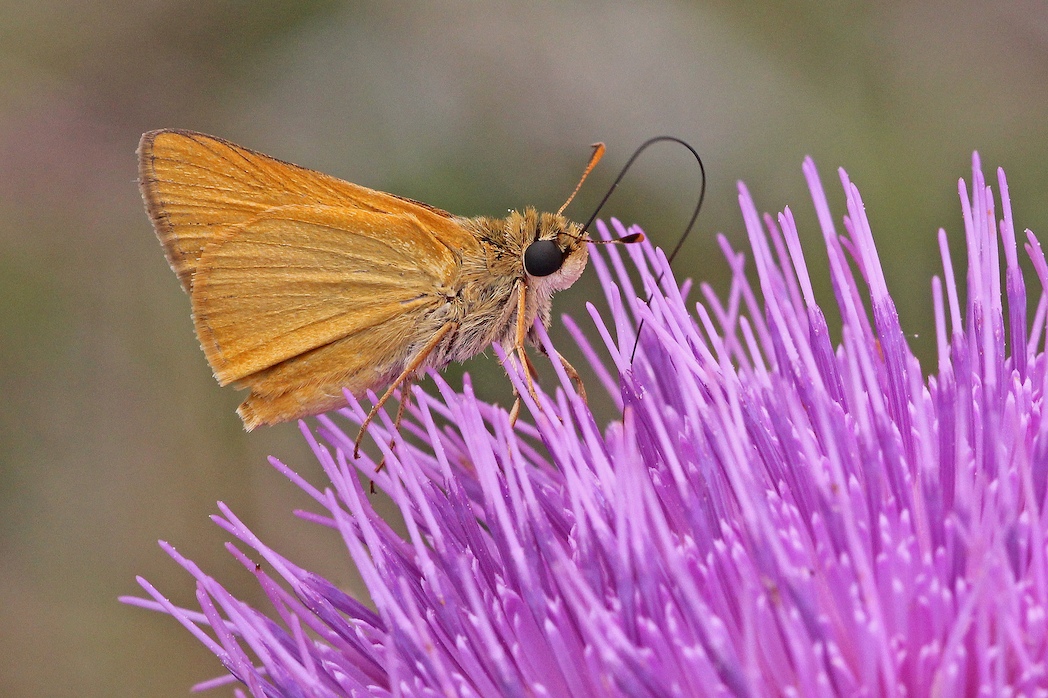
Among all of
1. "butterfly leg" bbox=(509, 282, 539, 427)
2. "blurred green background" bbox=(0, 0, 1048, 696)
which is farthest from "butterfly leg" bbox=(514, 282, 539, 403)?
"blurred green background" bbox=(0, 0, 1048, 696)

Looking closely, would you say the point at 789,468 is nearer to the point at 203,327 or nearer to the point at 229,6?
the point at 203,327

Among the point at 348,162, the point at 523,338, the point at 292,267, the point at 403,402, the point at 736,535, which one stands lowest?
the point at 736,535

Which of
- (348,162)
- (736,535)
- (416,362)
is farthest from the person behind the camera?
(348,162)

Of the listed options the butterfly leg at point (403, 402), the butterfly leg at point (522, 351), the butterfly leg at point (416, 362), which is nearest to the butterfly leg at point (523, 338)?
the butterfly leg at point (522, 351)

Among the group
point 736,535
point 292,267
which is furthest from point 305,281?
point 736,535

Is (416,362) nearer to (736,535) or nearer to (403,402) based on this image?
(403,402)

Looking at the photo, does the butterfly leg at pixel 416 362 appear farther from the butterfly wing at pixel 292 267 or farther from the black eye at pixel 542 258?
the black eye at pixel 542 258
